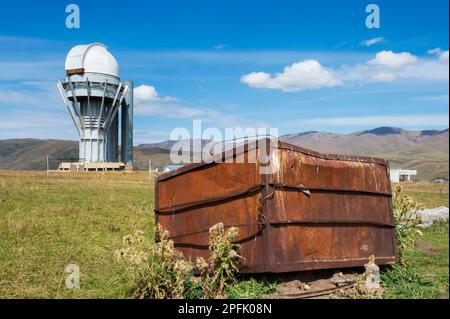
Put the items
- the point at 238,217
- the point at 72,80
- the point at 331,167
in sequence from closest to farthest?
the point at 238,217
the point at 331,167
the point at 72,80

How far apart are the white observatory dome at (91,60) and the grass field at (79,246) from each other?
25.8m

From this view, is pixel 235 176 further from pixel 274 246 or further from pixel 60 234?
pixel 60 234

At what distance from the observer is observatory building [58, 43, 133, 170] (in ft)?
134

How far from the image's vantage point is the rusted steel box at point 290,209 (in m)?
6.46

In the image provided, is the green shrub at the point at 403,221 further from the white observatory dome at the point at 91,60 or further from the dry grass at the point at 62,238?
the white observatory dome at the point at 91,60

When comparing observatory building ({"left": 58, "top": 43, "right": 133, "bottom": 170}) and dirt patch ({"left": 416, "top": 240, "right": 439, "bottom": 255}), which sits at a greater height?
observatory building ({"left": 58, "top": 43, "right": 133, "bottom": 170})

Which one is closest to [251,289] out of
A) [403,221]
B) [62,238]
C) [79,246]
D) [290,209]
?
[290,209]

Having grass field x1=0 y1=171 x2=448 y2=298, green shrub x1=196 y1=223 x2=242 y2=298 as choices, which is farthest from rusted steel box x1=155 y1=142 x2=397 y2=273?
grass field x1=0 y1=171 x2=448 y2=298

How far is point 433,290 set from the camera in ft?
22.6

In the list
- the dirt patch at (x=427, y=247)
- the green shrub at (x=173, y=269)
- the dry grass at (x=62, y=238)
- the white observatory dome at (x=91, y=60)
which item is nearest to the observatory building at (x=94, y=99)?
the white observatory dome at (x=91, y=60)

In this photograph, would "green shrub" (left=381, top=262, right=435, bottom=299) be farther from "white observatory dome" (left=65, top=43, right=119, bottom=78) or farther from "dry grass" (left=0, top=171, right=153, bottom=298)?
"white observatory dome" (left=65, top=43, right=119, bottom=78)

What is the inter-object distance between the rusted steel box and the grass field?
641mm
